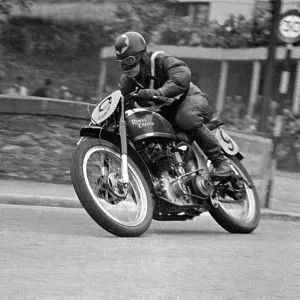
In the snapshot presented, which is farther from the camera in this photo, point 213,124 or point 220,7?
point 220,7

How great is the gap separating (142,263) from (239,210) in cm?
281

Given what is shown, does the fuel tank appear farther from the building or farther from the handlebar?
the building

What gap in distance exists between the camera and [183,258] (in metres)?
7.21

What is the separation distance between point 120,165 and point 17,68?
13.0m

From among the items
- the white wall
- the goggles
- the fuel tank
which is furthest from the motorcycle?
the white wall

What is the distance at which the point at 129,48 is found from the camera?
8.29m

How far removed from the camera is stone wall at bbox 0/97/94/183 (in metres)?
13.0

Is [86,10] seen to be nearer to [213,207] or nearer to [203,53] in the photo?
[203,53]

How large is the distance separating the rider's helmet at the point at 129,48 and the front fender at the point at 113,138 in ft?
2.01

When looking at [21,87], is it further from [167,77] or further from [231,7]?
[167,77]

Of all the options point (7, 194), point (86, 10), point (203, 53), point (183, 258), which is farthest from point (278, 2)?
point (203, 53)

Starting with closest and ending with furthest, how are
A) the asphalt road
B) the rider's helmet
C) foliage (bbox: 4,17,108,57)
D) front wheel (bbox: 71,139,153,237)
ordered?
the asphalt road, front wheel (bbox: 71,139,153,237), the rider's helmet, foliage (bbox: 4,17,108,57)

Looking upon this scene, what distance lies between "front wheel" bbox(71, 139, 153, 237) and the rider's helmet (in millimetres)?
701

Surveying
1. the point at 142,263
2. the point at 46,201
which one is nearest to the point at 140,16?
the point at 46,201
